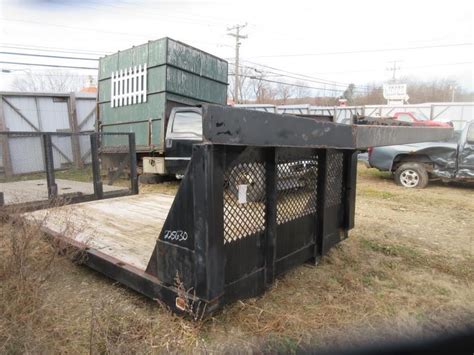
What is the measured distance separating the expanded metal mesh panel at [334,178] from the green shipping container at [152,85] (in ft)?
19.2

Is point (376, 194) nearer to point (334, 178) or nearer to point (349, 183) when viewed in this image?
point (349, 183)

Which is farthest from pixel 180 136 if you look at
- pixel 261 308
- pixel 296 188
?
pixel 261 308

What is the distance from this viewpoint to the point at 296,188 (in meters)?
2.97

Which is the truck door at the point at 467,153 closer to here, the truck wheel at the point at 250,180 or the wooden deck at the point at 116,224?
the wooden deck at the point at 116,224

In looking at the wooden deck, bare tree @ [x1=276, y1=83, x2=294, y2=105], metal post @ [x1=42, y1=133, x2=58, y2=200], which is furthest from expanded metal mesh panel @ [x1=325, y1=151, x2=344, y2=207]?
bare tree @ [x1=276, y1=83, x2=294, y2=105]

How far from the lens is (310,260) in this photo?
3342 mm

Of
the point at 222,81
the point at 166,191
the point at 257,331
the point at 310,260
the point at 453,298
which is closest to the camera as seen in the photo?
the point at 257,331

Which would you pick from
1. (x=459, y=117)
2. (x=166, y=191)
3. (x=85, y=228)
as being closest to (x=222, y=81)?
(x=166, y=191)

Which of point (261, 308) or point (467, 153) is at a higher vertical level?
point (467, 153)

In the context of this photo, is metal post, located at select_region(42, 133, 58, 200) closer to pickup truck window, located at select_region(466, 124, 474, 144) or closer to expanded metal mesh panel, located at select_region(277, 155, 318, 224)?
expanded metal mesh panel, located at select_region(277, 155, 318, 224)

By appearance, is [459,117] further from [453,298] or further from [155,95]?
[453,298]

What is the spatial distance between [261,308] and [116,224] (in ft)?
6.58

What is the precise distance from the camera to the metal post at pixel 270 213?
253 centimetres

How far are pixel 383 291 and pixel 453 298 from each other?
0.58m
